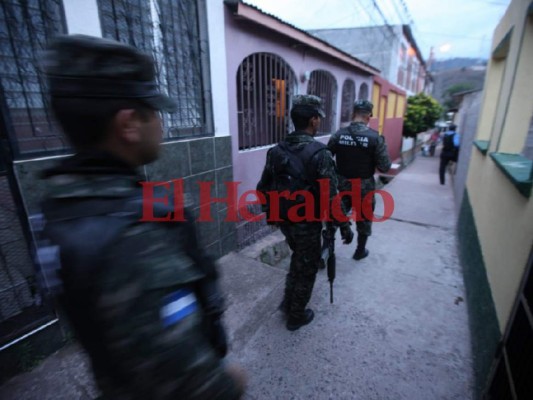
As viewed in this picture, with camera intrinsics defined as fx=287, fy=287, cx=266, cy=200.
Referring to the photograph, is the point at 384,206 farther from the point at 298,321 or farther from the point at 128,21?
the point at 128,21

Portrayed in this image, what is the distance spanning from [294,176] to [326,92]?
14.9 ft

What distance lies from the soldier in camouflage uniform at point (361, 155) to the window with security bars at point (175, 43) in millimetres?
1569

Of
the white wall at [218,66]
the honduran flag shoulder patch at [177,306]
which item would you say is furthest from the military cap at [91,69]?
the white wall at [218,66]

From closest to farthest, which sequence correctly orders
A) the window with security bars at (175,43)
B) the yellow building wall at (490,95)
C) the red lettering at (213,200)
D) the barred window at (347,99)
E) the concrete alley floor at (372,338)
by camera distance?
1. the concrete alley floor at (372,338)
2. the window with security bars at (175,43)
3. the red lettering at (213,200)
4. the yellow building wall at (490,95)
5. the barred window at (347,99)

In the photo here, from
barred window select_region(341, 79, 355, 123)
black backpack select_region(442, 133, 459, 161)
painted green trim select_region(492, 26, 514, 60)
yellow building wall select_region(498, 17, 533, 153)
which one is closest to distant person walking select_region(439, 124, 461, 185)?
black backpack select_region(442, 133, 459, 161)

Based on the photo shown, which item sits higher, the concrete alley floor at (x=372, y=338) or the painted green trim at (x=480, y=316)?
the painted green trim at (x=480, y=316)

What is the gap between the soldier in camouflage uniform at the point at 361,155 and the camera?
128 inches

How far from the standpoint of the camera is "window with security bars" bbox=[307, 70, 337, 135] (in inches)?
215

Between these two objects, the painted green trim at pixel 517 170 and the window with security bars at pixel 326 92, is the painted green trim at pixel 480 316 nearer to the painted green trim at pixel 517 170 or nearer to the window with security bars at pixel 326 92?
the painted green trim at pixel 517 170

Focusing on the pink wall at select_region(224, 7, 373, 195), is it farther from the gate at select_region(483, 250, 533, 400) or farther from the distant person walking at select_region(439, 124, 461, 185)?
the distant person walking at select_region(439, 124, 461, 185)

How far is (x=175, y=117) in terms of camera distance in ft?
9.07

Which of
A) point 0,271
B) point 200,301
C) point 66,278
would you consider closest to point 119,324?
point 66,278

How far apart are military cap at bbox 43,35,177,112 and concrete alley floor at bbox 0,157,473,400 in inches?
75.4

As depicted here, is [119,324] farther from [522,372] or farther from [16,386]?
[16,386]
